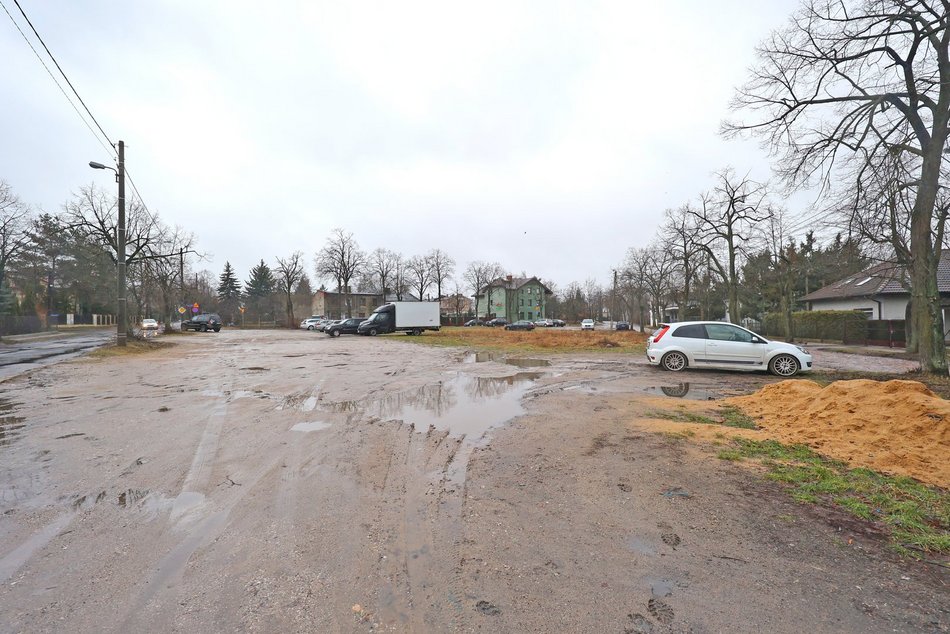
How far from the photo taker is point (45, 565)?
2.96 m

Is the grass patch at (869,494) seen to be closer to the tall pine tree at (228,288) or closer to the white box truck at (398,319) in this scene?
the white box truck at (398,319)

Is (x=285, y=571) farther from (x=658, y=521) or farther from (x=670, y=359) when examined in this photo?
(x=670, y=359)

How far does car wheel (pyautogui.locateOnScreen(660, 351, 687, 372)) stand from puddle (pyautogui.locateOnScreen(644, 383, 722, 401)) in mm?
2680

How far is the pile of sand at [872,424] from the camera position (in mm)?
4754

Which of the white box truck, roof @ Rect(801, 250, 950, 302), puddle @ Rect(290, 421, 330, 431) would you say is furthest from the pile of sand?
the white box truck

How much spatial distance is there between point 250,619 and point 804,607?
10.6 feet

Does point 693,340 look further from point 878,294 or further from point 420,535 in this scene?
point 878,294

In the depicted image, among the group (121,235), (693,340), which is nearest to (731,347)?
(693,340)

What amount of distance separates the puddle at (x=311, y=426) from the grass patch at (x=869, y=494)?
5.55 meters

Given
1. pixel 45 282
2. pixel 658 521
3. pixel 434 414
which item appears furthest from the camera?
pixel 45 282

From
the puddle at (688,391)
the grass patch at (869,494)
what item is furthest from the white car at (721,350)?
the grass patch at (869,494)

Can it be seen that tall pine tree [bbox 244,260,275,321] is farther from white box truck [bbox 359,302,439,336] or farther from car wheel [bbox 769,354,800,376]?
car wheel [bbox 769,354,800,376]

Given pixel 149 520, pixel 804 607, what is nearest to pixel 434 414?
pixel 149 520

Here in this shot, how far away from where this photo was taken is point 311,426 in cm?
668
